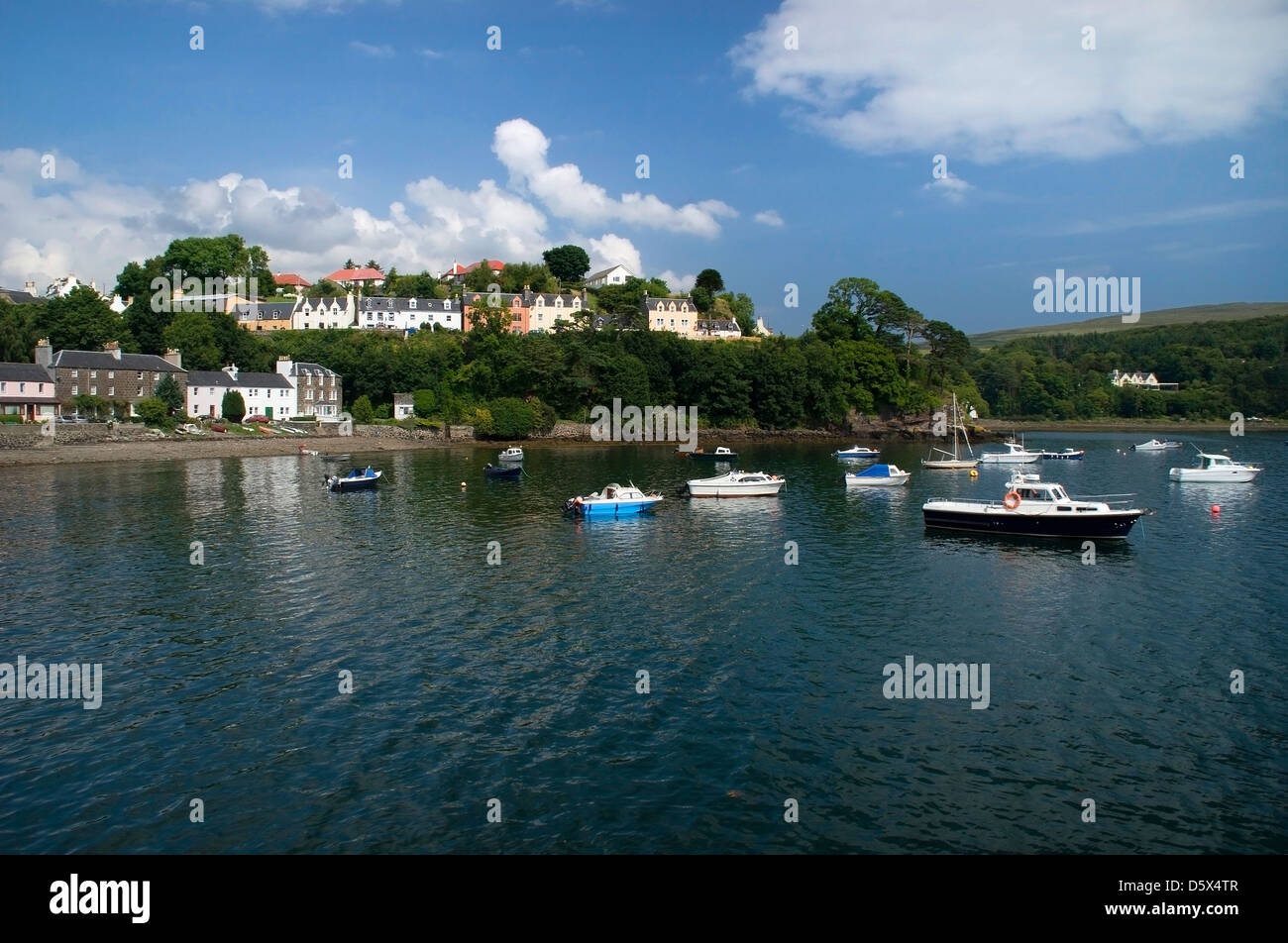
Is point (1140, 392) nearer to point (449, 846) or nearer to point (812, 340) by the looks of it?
point (812, 340)

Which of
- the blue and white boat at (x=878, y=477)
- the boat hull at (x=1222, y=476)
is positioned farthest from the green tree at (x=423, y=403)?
the boat hull at (x=1222, y=476)

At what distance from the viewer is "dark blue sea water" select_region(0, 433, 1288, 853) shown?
569 inches

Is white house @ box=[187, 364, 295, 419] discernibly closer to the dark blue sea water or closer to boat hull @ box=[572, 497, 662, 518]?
the dark blue sea water

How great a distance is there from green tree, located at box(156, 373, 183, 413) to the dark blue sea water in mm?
54101

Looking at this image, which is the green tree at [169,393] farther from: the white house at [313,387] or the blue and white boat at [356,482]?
the blue and white boat at [356,482]

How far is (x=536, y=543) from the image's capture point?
39250 mm

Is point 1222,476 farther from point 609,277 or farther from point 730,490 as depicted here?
point 609,277

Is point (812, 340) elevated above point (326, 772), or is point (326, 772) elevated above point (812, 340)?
point (812, 340)

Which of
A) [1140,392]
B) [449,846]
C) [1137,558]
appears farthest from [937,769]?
[1140,392]

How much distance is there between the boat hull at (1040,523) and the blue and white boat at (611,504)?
656 inches

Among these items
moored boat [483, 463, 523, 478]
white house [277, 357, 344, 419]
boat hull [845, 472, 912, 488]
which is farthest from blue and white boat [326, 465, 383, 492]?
white house [277, 357, 344, 419]

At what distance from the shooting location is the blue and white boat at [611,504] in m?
46.7

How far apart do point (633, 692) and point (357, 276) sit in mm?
159776

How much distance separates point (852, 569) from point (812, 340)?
105282 mm
